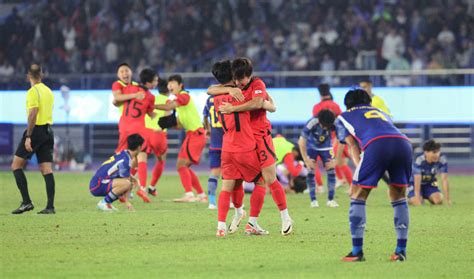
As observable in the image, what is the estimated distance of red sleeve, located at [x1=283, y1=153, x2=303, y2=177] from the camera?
68.4 feet

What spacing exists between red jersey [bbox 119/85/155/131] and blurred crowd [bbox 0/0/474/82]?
48.4 ft

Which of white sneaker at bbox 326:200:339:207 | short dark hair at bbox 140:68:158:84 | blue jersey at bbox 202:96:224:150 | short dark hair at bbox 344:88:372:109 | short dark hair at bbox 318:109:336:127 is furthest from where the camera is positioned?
short dark hair at bbox 140:68:158:84

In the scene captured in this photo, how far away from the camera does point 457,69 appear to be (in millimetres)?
30453

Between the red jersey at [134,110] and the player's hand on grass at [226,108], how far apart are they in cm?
591

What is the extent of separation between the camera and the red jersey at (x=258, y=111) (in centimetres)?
1223

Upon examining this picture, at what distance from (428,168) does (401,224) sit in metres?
8.30

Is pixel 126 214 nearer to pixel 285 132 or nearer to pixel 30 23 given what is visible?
pixel 285 132

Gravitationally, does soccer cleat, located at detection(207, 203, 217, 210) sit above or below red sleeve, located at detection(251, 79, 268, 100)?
below

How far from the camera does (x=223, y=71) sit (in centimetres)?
1249

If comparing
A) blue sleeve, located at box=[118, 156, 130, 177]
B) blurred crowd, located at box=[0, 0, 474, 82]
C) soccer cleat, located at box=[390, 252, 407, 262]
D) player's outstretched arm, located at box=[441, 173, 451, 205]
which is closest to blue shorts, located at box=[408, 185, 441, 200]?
player's outstretched arm, located at box=[441, 173, 451, 205]

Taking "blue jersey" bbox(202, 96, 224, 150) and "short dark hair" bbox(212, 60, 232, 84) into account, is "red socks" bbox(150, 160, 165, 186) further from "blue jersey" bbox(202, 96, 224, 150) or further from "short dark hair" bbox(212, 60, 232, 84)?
"short dark hair" bbox(212, 60, 232, 84)

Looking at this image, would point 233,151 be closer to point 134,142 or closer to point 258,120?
point 258,120

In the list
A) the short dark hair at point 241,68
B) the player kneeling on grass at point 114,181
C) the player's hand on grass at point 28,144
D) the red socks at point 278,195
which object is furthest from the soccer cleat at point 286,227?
the player's hand on grass at point 28,144

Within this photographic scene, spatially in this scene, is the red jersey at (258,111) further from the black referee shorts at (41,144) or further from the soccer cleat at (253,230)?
the black referee shorts at (41,144)
